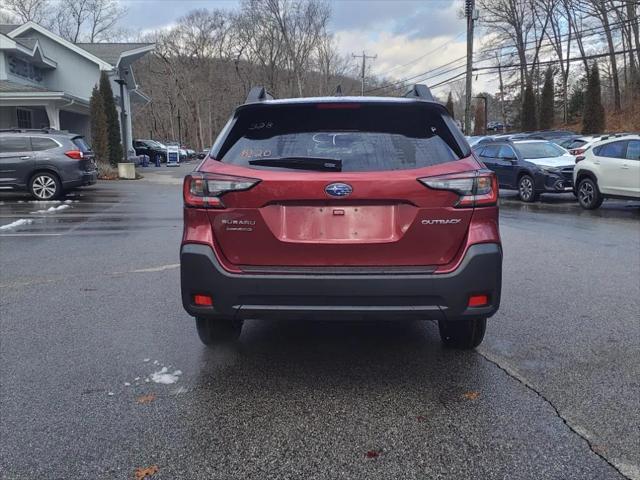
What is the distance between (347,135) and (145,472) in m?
2.14

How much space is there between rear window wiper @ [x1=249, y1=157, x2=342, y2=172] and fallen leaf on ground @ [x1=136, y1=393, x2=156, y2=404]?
5.03 feet

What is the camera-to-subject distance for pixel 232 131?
3672mm

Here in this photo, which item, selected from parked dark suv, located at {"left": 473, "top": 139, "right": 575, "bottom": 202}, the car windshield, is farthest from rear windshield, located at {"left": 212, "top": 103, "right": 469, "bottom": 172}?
the car windshield

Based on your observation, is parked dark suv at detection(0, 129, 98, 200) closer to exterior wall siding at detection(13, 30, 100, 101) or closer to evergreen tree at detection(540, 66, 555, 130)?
exterior wall siding at detection(13, 30, 100, 101)

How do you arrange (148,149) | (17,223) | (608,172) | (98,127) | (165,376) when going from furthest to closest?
1. (148,149)
2. (98,127)
3. (608,172)
4. (17,223)
5. (165,376)

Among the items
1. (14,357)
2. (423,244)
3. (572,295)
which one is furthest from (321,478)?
(572,295)

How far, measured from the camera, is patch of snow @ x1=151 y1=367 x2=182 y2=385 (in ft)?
12.3

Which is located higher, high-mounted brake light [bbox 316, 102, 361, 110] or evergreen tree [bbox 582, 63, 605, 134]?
evergreen tree [bbox 582, 63, 605, 134]

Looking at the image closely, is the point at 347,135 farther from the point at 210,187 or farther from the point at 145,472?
the point at 145,472

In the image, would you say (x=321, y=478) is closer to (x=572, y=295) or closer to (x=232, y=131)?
(x=232, y=131)

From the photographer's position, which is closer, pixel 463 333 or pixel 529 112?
pixel 463 333

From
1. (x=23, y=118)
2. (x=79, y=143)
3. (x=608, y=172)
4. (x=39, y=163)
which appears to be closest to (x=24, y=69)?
(x=23, y=118)

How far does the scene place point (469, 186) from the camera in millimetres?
3311

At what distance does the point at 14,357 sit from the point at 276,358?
1.90 meters
